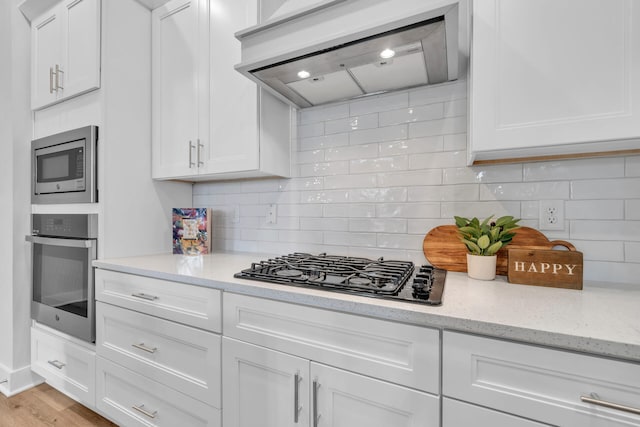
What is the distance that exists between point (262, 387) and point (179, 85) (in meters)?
1.66

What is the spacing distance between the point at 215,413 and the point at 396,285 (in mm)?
894

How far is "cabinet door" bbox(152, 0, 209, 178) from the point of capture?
5.51ft

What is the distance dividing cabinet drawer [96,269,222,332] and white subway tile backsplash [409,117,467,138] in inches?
45.7

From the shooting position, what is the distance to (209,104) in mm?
1660

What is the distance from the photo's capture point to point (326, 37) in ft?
3.62

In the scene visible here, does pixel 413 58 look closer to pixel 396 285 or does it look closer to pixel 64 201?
pixel 396 285

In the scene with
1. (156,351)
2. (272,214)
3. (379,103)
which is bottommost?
(156,351)

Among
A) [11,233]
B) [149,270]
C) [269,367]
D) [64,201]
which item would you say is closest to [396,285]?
[269,367]

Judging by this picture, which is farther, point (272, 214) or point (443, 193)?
point (272, 214)

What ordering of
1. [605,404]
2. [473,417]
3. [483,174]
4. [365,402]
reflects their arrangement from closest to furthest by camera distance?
1. [605,404]
2. [473,417]
3. [365,402]
4. [483,174]

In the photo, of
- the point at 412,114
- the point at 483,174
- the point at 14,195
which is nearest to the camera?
the point at 483,174

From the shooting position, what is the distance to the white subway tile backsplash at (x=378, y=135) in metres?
1.51

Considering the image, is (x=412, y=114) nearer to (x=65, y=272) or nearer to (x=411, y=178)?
(x=411, y=178)

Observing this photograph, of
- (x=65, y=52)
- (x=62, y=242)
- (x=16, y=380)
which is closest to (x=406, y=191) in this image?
(x=62, y=242)
